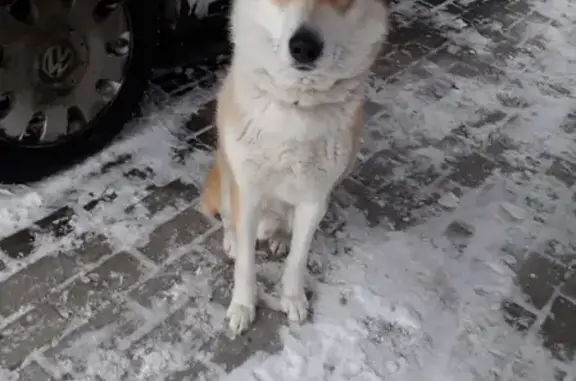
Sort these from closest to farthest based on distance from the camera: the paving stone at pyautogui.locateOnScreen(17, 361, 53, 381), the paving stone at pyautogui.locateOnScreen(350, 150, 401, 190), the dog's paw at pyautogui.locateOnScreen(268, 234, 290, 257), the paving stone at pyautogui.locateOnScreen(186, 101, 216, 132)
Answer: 1. the paving stone at pyautogui.locateOnScreen(17, 361, 53, 381)
2. the dog's paw at pyautogui.locateOnScreen(268, 234, 290, 257)
3. the paving stone at pyautogui.locateOnScreen(350, 150, 401, 190)
4. the paving stone at pyautogui.locateOnScreen(186, 101, 216, 132)

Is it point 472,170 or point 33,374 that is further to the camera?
point 472,170

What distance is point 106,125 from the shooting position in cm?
232

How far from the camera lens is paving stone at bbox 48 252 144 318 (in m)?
1.84

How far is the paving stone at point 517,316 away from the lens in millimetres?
1976

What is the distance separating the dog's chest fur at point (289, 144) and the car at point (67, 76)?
0.75 m

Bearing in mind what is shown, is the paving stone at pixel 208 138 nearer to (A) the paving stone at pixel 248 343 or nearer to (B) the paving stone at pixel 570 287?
(A) the paving stone at pixel 248 343

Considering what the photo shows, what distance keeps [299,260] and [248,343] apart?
0.27m

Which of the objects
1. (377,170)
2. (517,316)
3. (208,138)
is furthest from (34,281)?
(517,316)

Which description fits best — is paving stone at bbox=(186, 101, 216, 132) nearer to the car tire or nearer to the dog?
the car tire

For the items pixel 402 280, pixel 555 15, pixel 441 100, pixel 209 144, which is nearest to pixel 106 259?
pixel 209 144

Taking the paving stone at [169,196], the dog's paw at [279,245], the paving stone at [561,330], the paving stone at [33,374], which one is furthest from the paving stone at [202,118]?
the paving stone at [561,330]

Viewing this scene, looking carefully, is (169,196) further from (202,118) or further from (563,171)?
(563,171)

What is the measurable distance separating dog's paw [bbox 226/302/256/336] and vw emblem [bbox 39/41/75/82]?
36.2 inches

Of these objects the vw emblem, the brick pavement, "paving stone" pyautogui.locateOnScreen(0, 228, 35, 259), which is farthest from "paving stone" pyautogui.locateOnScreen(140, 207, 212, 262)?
the vw emblem
